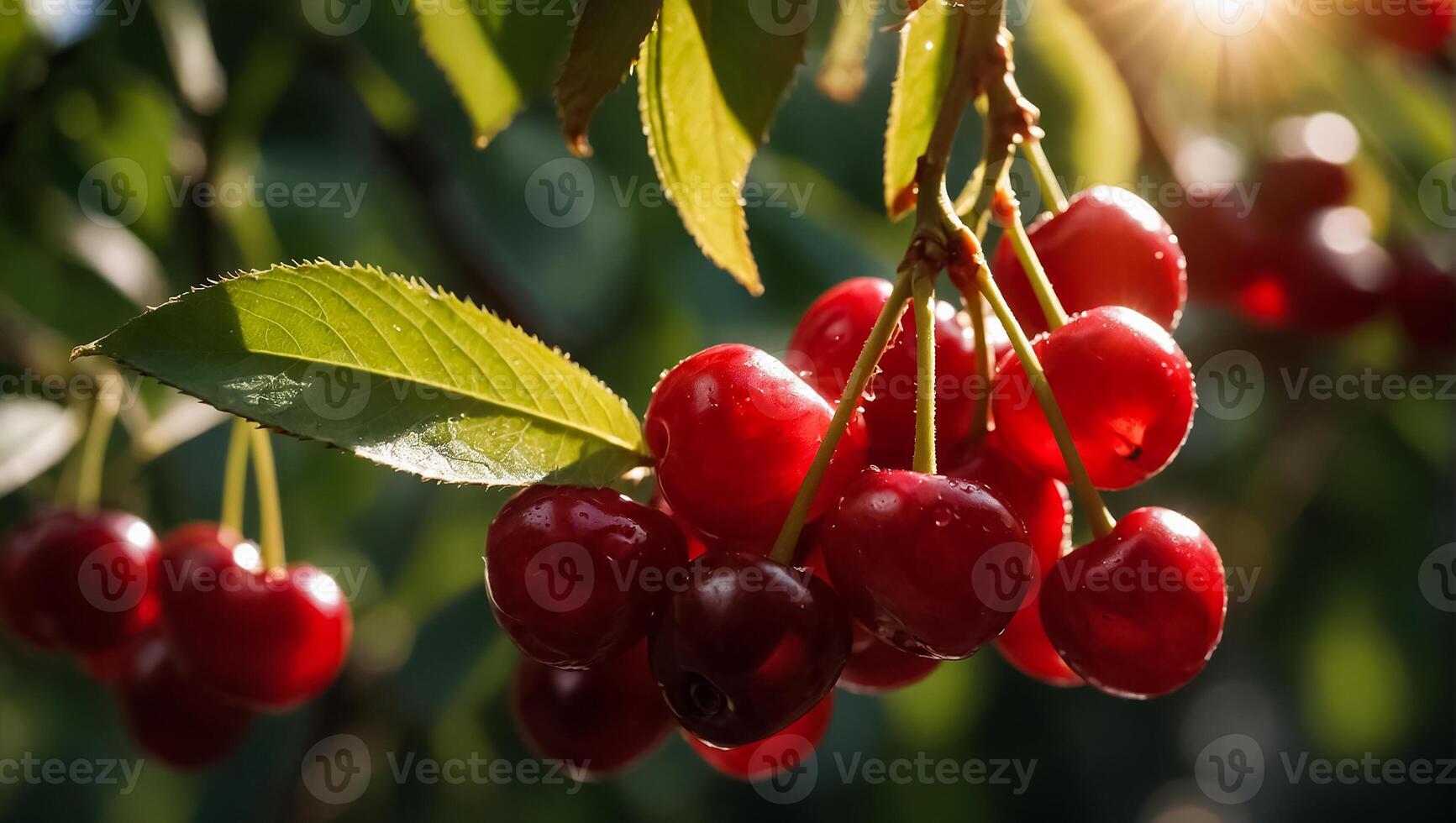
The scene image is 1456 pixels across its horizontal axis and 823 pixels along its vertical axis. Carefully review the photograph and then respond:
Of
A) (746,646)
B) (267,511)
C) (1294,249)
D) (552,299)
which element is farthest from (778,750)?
(1294,249)

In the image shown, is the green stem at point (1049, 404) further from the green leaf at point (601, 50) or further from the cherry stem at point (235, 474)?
the cherry stem at point (235, 474)

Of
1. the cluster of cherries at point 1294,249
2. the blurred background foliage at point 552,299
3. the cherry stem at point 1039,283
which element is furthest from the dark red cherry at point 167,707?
the cluster of cherries at point 1294,249

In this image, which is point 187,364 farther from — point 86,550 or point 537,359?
point 86,550

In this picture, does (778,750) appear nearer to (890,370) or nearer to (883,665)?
(883,665)

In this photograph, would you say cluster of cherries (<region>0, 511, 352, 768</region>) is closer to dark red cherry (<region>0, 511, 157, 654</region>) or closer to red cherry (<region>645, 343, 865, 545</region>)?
dark red cherry (<region>0, 511, 157, 654</region>)

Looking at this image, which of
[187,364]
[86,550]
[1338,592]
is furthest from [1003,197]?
[1338,592]
